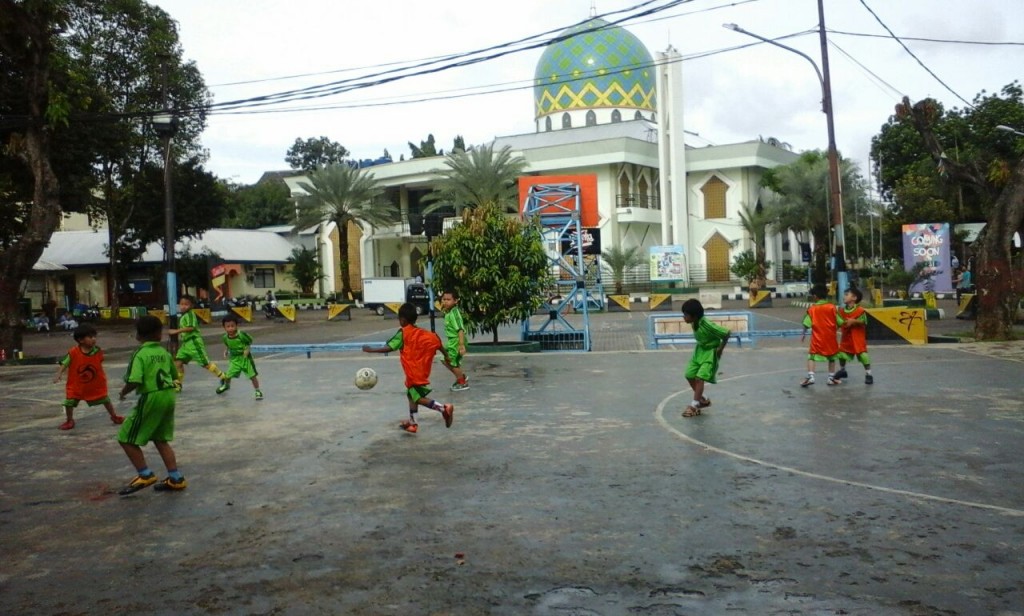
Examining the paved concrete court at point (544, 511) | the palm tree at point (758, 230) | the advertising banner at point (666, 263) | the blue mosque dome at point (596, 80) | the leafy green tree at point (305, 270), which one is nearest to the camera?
the paved concrete court at point (544, 511)

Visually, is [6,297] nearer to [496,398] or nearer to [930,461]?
[496,398]

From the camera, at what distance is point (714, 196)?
55.6m

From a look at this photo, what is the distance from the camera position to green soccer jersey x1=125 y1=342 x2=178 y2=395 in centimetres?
721

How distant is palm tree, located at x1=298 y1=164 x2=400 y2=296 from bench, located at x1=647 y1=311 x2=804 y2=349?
32278mm

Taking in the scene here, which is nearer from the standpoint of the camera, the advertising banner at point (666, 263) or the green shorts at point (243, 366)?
the green shorts at point (243, 366)

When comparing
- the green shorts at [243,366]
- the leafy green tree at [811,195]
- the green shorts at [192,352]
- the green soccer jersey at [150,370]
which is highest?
the leafy green tree at [811,195]

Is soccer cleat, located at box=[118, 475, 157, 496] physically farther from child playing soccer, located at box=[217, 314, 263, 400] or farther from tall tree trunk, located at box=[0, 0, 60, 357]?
tall tree trunk, located at box=[0, 0, 60, 357]

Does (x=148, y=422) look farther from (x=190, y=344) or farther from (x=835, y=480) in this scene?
(x=190, y=344)

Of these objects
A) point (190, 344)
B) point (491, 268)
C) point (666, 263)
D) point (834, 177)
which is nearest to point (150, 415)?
point (190, 344)

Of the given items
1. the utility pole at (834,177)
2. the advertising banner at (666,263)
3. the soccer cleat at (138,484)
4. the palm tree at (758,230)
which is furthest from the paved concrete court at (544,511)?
the palm tree at (758,230)

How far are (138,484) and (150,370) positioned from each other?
3.08ft

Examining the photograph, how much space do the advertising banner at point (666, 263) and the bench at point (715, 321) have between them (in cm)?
2783

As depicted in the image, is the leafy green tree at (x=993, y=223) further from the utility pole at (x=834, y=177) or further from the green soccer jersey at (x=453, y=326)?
the green soccer jersey at (x=453, y=326)

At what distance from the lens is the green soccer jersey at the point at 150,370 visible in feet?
23.6
